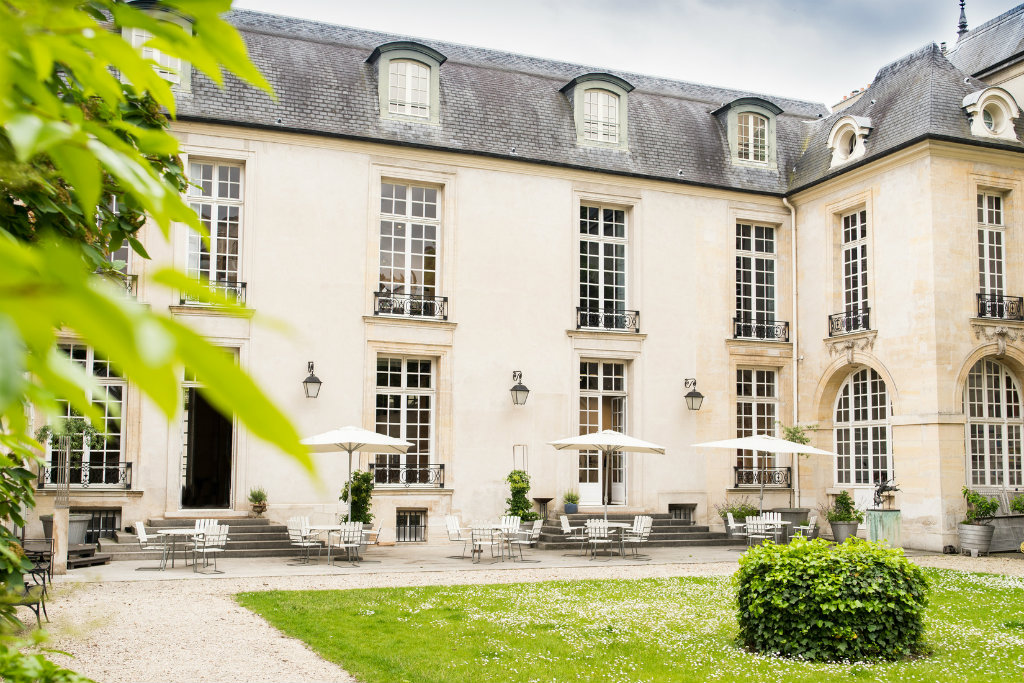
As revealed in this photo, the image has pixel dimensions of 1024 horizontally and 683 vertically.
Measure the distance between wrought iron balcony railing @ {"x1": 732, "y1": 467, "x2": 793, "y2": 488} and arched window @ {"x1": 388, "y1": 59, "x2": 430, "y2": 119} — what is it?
30.3 ft

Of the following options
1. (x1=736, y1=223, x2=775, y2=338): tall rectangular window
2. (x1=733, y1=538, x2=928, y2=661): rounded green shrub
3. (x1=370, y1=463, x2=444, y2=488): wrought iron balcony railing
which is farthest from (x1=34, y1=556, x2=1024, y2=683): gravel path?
(x1=736, y1=223, x2=775, y2=338): tall rectangular window

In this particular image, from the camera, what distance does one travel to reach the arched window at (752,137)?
67.4 feet

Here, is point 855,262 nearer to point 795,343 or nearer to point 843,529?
point 795,343

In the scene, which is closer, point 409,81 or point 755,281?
point 409,81

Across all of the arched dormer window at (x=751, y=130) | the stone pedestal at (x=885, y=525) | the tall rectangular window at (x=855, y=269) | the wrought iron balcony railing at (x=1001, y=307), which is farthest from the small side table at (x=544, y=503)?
the wrought iron balcony railing at (x=1001, y=307)

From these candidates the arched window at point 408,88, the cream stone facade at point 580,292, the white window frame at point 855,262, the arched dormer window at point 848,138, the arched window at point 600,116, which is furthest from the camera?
the arched window at point 600,116

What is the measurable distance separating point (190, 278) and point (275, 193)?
16.9 metres

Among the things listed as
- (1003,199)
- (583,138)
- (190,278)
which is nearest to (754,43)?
(583,138)

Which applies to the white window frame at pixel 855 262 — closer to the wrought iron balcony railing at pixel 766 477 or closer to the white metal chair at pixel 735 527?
the wrought iron balcony railing at pixel 766 477

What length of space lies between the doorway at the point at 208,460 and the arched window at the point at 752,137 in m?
11.8

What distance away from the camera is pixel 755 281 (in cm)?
2030

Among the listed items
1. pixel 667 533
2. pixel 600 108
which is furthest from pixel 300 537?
pixel 600 108

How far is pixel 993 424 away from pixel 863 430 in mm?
2241

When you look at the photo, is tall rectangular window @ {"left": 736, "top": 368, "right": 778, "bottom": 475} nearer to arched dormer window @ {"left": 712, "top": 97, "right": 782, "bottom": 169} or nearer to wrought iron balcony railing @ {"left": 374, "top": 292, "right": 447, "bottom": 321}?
arched dormer window @ {"left": 712, "top": 97, "right": 782, "bottom": 169}
